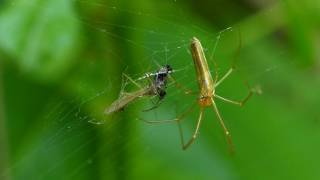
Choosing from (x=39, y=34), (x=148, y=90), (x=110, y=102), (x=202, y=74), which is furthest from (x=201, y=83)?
(x=39, y=34)

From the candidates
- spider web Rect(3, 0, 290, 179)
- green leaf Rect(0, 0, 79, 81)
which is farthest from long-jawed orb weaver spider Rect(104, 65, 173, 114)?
green leaf Rect(0, 0, 79, 81)

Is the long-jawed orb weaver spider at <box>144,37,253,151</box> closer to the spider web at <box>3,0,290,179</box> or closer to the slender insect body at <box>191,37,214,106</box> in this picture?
the slender insect body at <box>191,37,214,106</box>

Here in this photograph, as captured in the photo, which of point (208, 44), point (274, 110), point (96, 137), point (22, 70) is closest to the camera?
point (22, 70)

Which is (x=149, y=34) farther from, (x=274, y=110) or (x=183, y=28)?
(x=274, y=110)

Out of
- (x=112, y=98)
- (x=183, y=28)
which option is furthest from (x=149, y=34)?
(x=112, y=98)

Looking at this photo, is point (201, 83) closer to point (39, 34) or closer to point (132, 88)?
point (132, 88)

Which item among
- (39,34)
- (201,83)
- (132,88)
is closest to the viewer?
(39,34)
